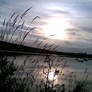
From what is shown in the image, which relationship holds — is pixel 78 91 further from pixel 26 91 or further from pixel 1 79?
pixel 1 79

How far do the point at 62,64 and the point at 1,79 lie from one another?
2.61 metres

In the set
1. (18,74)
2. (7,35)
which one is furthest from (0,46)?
(18,74)

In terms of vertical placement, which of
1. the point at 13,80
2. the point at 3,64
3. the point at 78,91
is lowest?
the point at 78,91

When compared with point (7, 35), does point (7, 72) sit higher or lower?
lower

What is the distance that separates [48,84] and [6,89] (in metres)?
1.44

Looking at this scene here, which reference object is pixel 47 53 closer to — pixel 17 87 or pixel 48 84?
pixel 48 84

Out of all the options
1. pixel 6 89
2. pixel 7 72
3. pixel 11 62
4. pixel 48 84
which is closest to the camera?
pixel 6 89

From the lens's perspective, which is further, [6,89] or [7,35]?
[7,35]

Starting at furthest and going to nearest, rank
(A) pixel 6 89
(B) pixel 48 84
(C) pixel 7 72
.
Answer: (B) pixel 48 84, (C) pixel 7 72, (A) pixel 6 89

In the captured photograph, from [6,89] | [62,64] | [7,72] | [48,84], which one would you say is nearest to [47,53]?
[62,64]

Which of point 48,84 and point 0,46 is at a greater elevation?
point 0,46

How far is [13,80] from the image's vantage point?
13.3 feet

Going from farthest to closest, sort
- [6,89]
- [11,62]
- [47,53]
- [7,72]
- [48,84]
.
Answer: [47,53], [48,84], [11,62], [7,72], [6,89]

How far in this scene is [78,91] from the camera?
4930 mm
